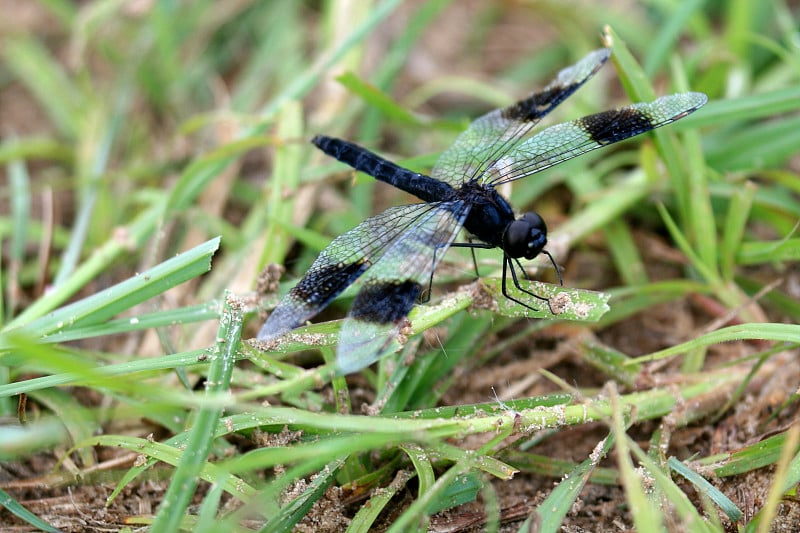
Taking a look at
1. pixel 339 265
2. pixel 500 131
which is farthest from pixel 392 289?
pixel 500 131

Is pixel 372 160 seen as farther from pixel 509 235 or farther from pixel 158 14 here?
pixel 158 14

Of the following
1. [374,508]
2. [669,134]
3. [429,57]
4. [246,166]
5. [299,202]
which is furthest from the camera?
[429,57]

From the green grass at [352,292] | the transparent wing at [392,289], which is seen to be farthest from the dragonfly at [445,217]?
the green grass at [352,292]

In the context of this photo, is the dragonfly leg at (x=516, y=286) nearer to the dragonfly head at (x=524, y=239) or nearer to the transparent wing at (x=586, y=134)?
the dragonfly head at (x=524, y=239)

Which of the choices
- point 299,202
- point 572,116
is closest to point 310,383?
point 299,202

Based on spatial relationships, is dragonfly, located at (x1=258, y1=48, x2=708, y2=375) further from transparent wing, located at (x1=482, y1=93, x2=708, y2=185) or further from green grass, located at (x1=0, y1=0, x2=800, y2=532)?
green grass, located at (x1=0, y1=0, x2=800, y2=532)

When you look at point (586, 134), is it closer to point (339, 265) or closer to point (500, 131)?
point (500, 131)

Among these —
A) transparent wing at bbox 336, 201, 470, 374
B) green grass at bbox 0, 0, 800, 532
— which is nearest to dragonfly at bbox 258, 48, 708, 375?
transparent wing at bbox 336, 201, 470, 374
